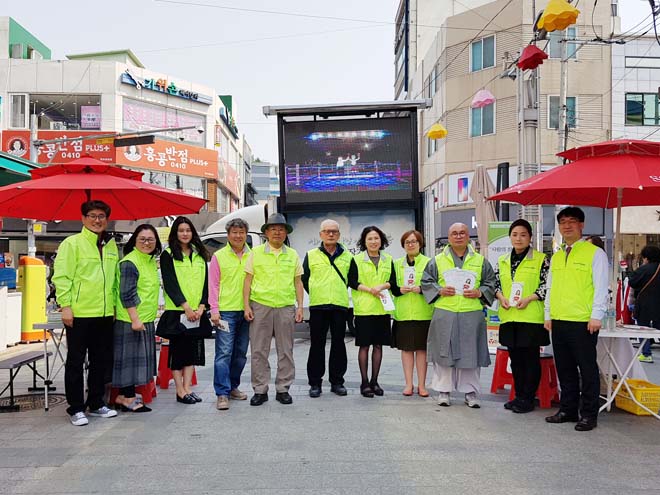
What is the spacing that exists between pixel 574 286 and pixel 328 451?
2.57 m

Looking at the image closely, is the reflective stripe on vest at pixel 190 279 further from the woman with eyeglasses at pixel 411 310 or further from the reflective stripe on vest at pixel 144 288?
the woman with eyeglasses at pixel 411 310

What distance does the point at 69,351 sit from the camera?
18.8 ft

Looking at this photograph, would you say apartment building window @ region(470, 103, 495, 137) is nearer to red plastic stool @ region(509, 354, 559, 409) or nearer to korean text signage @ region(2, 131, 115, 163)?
korean text signage @ region(2, 131, 115, 163)

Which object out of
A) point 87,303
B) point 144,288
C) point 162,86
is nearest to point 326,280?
point 144,288

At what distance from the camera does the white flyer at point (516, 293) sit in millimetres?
6078

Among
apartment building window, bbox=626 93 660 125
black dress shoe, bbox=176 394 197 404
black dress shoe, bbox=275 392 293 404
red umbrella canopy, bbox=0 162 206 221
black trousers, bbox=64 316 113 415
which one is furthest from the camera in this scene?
apartment building window, bbox=626 93 660 125

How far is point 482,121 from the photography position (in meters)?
27.9

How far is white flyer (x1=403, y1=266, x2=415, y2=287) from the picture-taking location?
6.67 metres

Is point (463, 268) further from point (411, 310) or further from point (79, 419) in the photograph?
point (79, 419)

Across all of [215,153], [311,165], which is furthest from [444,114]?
[311,165]

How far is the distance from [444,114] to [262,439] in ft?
87.2

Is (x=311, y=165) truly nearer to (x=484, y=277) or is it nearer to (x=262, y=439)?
(x=484, y=277)

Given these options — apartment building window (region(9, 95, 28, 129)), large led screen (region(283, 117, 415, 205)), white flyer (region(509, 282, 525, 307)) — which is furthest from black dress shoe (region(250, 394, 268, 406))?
apartment building window (region(9, 95, 28, 129))

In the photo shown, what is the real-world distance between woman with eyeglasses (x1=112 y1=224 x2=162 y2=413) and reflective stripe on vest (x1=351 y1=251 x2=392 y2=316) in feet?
6.84
